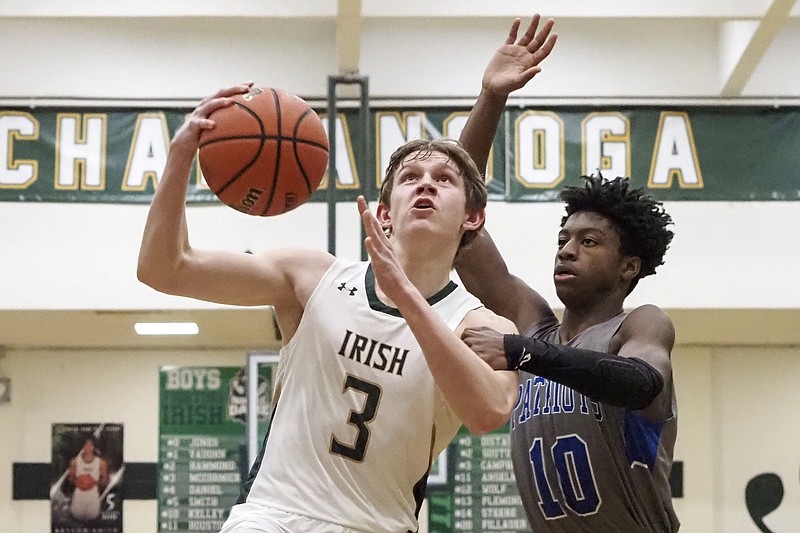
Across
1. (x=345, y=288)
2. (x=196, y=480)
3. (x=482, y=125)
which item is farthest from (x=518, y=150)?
(x=345, y=288)

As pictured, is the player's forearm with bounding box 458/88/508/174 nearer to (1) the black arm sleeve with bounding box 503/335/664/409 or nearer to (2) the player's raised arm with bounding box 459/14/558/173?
(2) the player's raised arm with bounding box 459/14/558/173

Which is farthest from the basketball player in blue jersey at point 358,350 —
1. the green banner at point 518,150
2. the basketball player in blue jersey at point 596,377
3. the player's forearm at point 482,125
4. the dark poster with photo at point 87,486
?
the dark poster with photo at point 87,486

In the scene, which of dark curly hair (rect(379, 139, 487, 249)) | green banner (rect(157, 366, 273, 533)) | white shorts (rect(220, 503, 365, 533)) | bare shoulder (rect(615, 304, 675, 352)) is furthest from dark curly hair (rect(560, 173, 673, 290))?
green banner (rect(157, 366, 273, 533))

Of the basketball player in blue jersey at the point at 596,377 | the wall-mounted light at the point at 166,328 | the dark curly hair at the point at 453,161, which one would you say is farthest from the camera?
the wall-mounted light at the point at 166,328

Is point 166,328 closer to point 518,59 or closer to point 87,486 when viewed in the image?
point 87,486

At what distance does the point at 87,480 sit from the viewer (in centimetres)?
1255

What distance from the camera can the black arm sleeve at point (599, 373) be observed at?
3.63 meters

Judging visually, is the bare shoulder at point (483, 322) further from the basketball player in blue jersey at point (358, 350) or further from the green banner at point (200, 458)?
the green banner at point (200, 458)

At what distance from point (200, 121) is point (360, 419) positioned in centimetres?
96

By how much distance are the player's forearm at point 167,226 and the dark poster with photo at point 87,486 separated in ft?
32.7

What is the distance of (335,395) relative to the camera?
329 centimetres

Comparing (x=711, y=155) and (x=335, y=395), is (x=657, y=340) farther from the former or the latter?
(x=711, y=155)

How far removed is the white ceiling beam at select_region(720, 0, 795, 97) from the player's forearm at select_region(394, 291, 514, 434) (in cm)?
741

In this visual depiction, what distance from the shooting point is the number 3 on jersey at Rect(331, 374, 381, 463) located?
3262 mm
